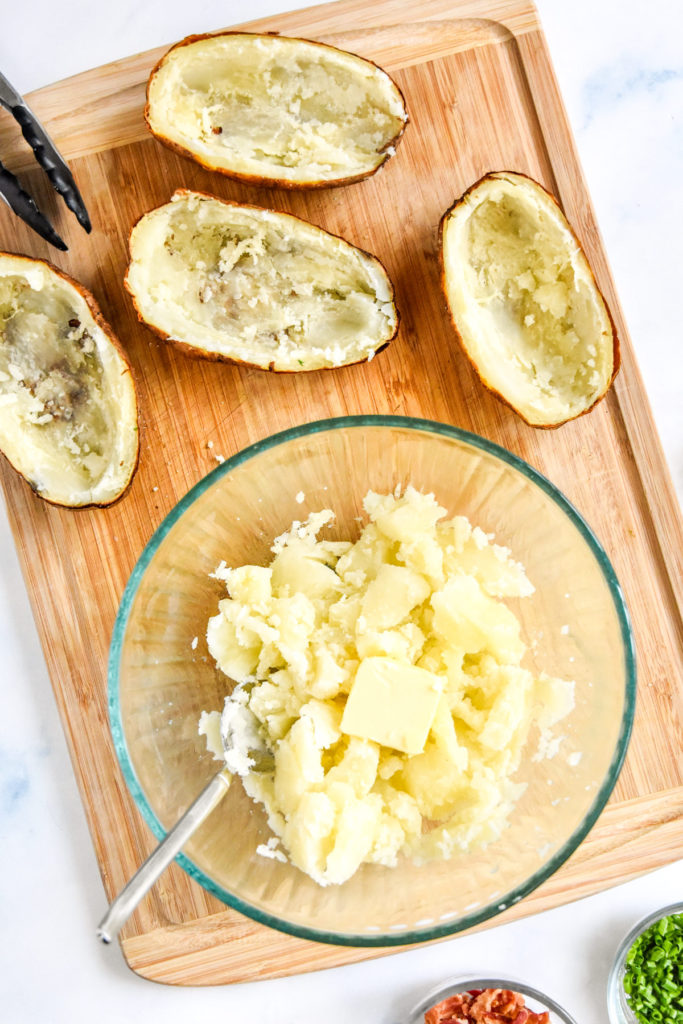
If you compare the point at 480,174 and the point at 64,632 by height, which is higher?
the point at 480,174

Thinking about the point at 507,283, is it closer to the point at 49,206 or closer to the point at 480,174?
the point at 480,174

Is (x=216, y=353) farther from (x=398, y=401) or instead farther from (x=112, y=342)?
(x=398, y=401)

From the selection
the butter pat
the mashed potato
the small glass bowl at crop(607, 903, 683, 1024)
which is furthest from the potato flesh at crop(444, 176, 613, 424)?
the small glass bowl at crop(607, 903, 683, 1024)

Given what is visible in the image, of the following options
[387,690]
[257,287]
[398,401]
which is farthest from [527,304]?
→ [387,690]

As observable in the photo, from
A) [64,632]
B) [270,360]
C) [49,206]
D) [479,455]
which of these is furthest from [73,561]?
[479,455]

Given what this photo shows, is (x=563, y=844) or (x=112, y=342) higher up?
(x=112, y=342)

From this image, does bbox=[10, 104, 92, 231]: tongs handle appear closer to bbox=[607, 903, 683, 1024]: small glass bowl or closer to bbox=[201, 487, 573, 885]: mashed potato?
bbox=[201, 487, 573, 885]: mashed potato

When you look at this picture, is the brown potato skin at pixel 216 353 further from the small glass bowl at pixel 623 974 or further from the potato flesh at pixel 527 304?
the small glass bowl at pixel 623 974
